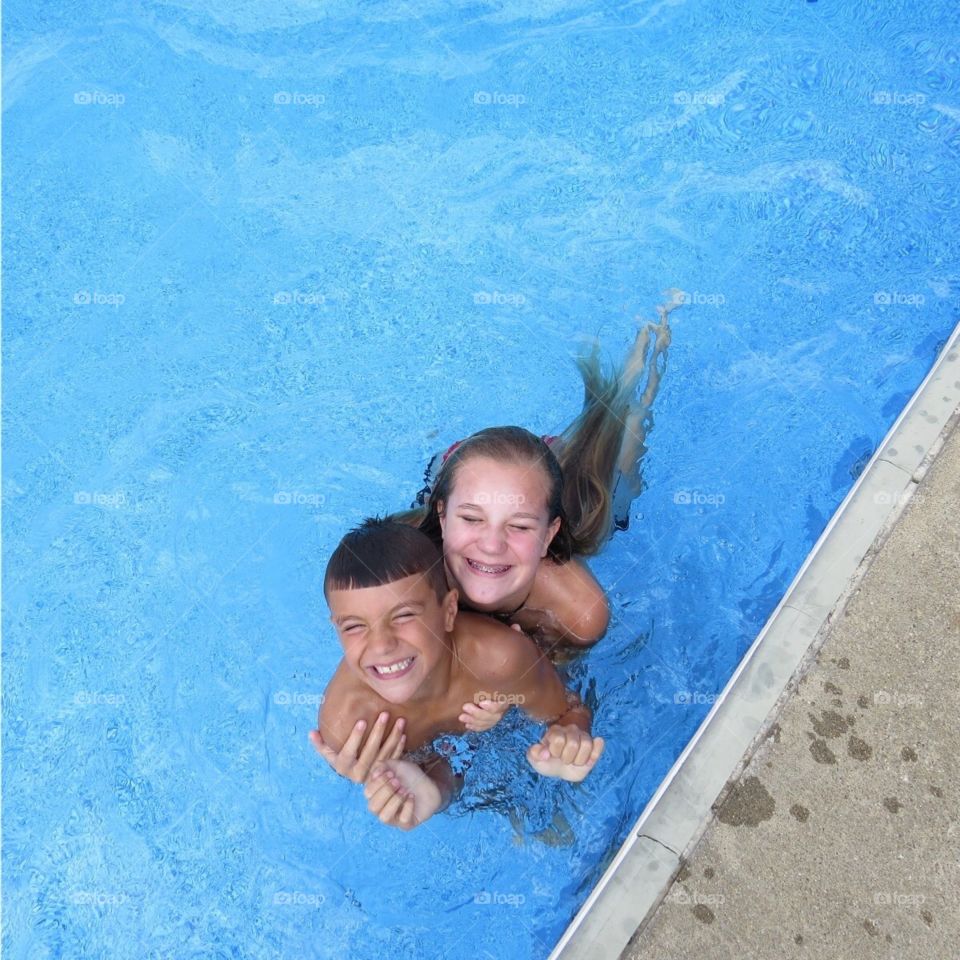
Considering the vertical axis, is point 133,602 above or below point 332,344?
below

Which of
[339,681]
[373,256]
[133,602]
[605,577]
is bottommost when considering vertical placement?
[133,602]

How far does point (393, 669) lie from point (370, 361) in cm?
279

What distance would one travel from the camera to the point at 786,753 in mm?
3391

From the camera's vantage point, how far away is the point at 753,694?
11.5ft

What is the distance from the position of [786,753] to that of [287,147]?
5076mm

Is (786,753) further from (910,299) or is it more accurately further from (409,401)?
(910,299)

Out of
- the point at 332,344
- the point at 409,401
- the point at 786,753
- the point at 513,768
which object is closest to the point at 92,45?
the point at 332,344

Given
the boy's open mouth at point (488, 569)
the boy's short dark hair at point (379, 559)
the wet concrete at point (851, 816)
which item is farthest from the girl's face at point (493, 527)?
the wet concrete at point (851, 816)

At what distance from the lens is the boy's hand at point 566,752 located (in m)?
2.90

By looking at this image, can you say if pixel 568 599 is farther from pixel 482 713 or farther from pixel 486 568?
pixel 482 713

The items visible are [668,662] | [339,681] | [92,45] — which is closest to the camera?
[339,681]

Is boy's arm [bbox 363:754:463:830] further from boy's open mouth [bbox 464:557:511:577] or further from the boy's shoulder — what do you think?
boy's open mouth [bbox 464:557:511:577]

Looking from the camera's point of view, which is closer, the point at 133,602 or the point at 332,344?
the point at 133,602

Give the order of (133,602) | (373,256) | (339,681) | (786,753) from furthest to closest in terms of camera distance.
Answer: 1. (373,256)
2. (133,602)
3. (786,753)
4. (339,681)
